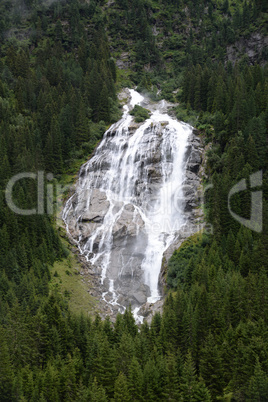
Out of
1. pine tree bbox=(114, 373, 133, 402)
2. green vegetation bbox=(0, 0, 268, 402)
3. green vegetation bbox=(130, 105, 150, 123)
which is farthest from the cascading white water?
pine tree bbox=(114, 373, 133, 402)

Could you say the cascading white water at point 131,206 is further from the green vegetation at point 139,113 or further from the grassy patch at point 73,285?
the green vegetation at point 139,113

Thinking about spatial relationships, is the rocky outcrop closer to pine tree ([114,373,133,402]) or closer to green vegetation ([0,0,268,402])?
green vegetation ([0,0,268,402])

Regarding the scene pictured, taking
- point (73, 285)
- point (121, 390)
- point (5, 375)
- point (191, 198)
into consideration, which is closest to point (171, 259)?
point (73, 285)

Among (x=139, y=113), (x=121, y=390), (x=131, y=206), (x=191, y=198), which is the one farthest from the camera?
(x=139, y=113)

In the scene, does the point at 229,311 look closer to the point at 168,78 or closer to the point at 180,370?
the point at 180,370

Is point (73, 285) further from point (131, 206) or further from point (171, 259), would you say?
point (131, 206)

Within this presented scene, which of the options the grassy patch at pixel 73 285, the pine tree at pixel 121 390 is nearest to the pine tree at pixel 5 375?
the pine tree at pixel 121 390
